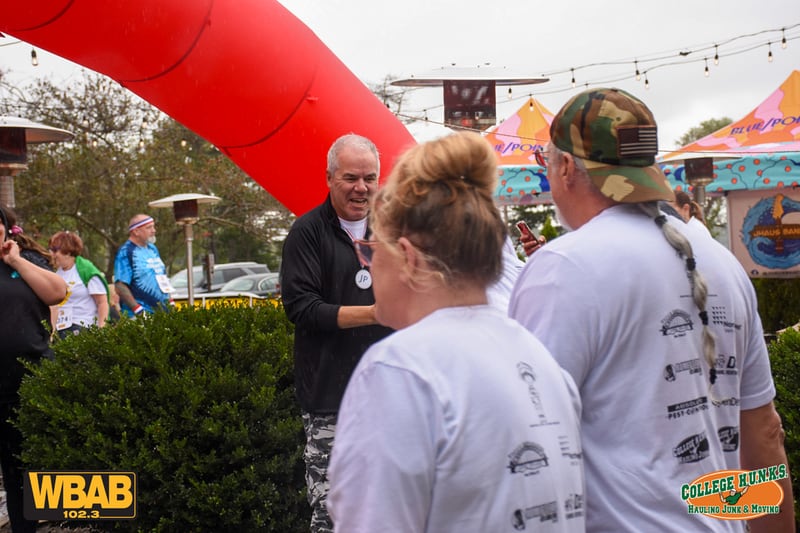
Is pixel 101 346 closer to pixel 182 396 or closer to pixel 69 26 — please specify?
pixel 182 396

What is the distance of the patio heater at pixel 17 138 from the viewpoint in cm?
790

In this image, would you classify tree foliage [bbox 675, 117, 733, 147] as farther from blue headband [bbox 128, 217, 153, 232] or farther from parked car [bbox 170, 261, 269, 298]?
blue headband [bbox 128, 217, 153, 232]

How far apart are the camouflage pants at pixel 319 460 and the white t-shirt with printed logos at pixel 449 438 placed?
6.67 ft

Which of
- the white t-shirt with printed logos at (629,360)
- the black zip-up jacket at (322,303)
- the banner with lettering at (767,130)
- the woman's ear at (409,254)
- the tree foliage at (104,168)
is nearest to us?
the woman's ear at (409,254)

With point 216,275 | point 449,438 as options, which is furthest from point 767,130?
point 216,275

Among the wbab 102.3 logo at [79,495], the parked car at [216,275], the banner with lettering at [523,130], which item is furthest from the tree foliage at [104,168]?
the wbab 102.3 logo at [79,495]

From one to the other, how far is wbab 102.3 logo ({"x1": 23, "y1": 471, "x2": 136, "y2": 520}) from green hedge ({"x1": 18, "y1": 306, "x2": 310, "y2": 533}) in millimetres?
50

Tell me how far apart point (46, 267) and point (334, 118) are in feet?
6.46

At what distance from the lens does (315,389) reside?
3420 mm

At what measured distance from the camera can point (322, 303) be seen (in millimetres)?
3379

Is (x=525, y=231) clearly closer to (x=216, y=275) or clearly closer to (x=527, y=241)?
(x=527, y=241)

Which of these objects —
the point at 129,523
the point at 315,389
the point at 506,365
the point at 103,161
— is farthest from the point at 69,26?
the point at 103,161

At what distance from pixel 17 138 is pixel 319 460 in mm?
5839

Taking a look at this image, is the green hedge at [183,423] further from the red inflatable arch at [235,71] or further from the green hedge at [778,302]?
the green hedge at [778,302]
